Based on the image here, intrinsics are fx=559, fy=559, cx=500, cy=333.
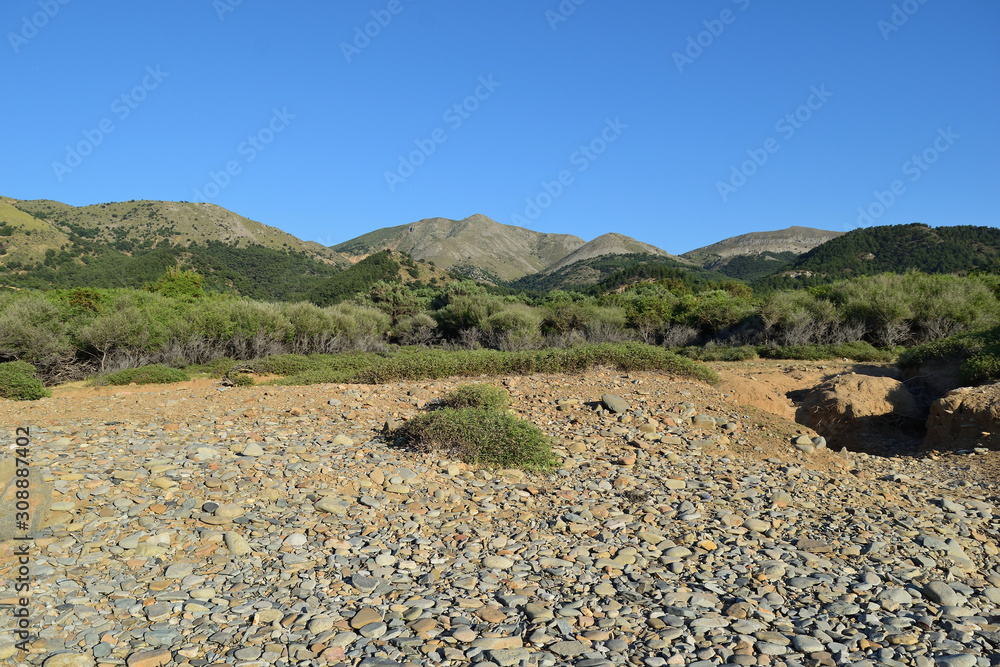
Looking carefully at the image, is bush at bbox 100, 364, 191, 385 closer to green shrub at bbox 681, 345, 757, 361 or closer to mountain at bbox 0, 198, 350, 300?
green shrub at bbox 681, 345, 757, 361

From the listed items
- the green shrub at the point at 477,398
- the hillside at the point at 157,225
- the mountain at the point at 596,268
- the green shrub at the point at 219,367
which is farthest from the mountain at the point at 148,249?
the green shrub at the point at 477,398

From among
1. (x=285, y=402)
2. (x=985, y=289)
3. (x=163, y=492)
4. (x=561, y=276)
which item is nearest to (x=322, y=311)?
(x=285, y=402)

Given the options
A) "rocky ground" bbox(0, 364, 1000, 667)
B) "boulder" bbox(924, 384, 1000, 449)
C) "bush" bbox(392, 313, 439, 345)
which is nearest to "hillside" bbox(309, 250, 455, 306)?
"bush" bbox(392, 313, 439, 345)

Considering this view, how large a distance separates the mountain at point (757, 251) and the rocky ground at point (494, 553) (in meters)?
88.1

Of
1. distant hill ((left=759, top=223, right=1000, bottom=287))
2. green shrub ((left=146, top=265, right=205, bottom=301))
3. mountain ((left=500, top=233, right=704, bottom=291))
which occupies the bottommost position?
green shrub ((left=146, top=265, right=205, bottom=301))

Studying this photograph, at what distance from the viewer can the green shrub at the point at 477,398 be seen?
24.7ft

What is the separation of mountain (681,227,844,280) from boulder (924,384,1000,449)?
→ 84.6m

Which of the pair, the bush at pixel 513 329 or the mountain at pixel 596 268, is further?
the mountain at pixel 596 268

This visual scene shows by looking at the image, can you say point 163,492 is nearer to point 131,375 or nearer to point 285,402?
point 285,402

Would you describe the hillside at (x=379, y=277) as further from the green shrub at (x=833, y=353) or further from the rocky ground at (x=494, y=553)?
the rocky ground at (x=494, y=553)

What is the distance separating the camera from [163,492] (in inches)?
182

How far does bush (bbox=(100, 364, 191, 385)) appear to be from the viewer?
12.0 metres

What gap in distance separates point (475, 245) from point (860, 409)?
126m

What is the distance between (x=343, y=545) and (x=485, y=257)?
397 ft
